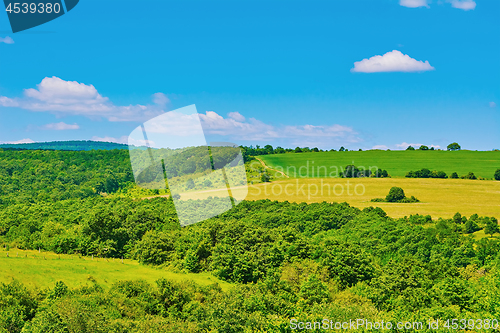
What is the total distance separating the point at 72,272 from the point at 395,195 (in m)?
64.6

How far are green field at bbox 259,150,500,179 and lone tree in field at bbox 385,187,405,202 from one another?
56.5 ft

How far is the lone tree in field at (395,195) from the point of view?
83188mm

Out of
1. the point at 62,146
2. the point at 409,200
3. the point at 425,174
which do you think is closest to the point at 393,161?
the point at 425,174

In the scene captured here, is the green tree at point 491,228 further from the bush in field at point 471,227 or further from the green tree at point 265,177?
the green tree at point 265,177

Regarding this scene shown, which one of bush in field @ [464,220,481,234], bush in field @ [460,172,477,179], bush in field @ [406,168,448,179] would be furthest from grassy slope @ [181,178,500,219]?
bush in field @ [464,220,481,234]

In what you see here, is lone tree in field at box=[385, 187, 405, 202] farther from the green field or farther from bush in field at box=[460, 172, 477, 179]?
bush in field at box=[460, 172, 477, 179]

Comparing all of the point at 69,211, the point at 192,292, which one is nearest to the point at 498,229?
the point at 192,292

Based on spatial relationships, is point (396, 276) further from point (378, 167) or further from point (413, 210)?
point (378, 167)

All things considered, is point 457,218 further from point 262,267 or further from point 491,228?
point 262,267

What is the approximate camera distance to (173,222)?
2704 inches

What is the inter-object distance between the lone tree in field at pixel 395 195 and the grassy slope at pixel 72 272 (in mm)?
50488

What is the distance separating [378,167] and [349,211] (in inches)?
1424

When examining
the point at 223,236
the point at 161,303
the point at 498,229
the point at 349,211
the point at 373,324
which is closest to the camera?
the point at 373,324

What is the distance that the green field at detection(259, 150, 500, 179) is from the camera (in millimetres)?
100694
